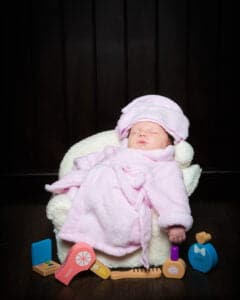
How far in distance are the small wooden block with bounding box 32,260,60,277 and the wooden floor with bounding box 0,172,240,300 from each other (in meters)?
0.02

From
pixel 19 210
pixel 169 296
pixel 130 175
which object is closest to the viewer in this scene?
pixel 169 296

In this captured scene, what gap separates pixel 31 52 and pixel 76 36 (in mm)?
188

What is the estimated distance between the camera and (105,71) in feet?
7.77

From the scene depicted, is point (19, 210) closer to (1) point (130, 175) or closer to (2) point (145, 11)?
(1) point (130, 175)

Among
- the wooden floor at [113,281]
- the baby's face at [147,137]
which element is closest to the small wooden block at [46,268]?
the wooden floor at [113,281]

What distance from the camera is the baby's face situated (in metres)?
1.73

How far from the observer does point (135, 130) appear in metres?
1.76

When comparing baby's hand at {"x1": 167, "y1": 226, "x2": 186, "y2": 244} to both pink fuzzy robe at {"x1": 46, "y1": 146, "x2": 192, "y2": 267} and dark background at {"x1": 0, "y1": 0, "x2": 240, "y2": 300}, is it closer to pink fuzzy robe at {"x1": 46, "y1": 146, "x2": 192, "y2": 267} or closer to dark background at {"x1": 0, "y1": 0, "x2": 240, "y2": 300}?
pink fuzzy robe at {"x1": 46, "y1": 146, "x2": 192, "y2": 267}

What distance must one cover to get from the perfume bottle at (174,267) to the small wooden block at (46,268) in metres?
0.31

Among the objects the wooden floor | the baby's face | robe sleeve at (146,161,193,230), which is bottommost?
the wooden floor

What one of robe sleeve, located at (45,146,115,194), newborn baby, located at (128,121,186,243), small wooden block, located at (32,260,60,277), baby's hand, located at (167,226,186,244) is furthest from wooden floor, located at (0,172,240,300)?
newborn baby, located at (128,121,186,243)

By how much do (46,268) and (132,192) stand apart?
329 mm

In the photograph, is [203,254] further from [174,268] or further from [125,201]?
[125,201]

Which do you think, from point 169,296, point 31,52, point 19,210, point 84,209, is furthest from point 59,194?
point 31,52
